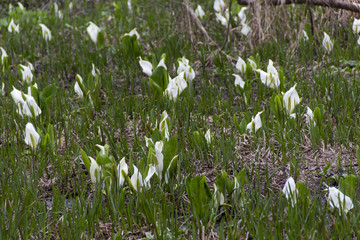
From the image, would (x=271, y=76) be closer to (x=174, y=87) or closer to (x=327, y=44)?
(x=174, y=87)

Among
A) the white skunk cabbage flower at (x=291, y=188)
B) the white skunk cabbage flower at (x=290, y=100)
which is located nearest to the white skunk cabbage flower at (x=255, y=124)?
the white skunk cabbage flower at (x=290, y=100)

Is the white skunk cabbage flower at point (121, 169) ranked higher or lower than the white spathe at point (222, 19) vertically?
lower

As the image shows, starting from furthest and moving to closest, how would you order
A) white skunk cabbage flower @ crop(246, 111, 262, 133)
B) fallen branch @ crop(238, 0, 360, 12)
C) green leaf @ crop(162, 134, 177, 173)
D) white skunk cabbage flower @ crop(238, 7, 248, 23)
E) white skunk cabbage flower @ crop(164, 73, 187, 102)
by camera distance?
white skunk cabbage flower @ crop(238, 7, 248, 23) < fallen branch @ crop(238, 0, 360, 12) < white skunk cabbage flower @ crop(164, 73, 187, 102) < white skunk cabbage flower @ crop(246, 111, 262, 133) < green leaf @ crop(162, 134, 177, 173)

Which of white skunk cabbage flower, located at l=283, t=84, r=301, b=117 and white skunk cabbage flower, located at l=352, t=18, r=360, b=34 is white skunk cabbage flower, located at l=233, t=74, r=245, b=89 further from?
white skunk cabbage flower, located at l=352, t=18, r=360, b=34

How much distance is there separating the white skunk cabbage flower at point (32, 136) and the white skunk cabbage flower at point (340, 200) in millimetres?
1676

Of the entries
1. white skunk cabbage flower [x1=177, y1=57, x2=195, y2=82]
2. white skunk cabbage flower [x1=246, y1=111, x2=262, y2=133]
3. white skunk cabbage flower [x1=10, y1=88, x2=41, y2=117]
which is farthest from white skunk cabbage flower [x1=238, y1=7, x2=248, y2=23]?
white skunk cabbage flower [x1=10, y1=88, x2=41, y2=117]

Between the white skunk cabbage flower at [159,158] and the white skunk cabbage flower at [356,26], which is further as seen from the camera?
the white skunk cabbage flower at [356,26]

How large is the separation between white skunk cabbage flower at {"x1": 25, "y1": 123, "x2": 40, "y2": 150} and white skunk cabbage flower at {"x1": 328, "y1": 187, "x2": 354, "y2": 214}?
1676mm

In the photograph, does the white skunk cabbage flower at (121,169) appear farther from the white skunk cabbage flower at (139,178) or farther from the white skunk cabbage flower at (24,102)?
the white skunk cabbage flower at (24,102)

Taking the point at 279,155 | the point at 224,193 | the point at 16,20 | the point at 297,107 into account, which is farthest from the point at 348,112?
the point at 16,20

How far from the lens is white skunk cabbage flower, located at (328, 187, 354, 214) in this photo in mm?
2074

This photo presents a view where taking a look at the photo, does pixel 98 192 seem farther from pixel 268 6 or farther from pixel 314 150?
→ pixel 268 6

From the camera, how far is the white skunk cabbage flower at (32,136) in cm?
285

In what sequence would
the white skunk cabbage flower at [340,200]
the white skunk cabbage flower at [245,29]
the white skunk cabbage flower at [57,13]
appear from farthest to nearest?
the white skunk cabbage flower at [57,13] → the white skunk cabbage flower at [245,29] → the white skunk cabbage flower at [340,200]
